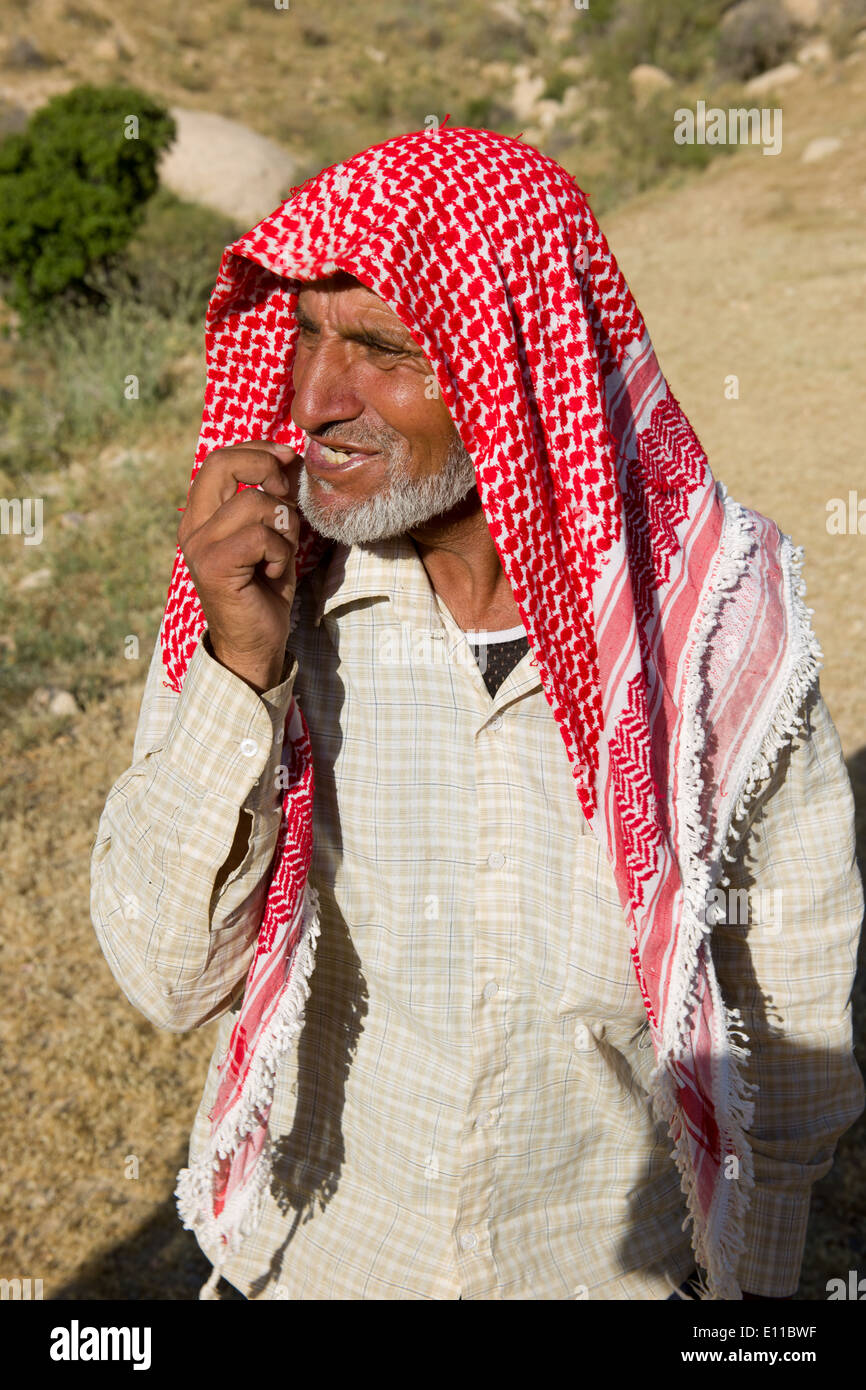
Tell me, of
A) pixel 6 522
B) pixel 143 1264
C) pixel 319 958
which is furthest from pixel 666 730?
pixel 6 522

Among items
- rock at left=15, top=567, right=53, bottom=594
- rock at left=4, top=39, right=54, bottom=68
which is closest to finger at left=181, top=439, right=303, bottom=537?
rock at left=15, top=567, right=53, bottom=594

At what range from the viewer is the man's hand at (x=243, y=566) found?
1.59 meters

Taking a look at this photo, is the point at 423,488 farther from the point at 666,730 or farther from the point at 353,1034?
the point at 353,1034

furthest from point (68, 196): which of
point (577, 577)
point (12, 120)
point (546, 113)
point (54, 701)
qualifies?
point (546, 113)

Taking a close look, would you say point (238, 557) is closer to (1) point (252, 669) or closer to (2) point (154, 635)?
(1) point (252, 669)

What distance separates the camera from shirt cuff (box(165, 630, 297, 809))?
1.58 m

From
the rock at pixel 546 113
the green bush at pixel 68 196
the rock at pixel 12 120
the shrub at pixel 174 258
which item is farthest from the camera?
the rock at pixel 546 113

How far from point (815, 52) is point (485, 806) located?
19227 millimetres

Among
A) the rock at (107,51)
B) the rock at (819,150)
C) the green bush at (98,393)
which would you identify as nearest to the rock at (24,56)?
the rock at (107,51)

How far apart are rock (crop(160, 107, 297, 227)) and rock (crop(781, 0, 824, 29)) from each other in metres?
8.11

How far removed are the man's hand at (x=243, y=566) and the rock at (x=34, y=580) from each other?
577cm

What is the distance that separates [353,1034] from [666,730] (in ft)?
2.35

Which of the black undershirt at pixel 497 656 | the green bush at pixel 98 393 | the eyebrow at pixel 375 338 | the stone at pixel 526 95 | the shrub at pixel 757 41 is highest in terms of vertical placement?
the stone at pixel 526 95

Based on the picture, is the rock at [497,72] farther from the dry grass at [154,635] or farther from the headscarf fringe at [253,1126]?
the headscarf fringe at [253,1126]
